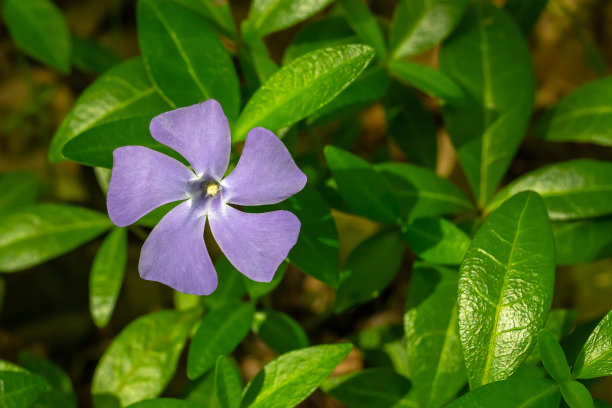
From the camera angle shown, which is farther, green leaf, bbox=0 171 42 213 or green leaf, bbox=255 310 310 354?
green leaf, bbox=0 171 42 213

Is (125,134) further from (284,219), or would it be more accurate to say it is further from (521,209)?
(521,209)

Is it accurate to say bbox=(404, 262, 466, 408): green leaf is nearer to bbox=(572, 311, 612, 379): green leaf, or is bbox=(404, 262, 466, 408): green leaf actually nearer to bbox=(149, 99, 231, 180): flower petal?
bbox=(572, 311, 612, 379): green leaf

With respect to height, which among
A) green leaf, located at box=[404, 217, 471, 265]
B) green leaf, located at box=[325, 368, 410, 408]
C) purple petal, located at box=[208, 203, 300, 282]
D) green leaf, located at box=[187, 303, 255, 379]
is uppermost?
purple petal, located at box=[208, 203, 300, 282]

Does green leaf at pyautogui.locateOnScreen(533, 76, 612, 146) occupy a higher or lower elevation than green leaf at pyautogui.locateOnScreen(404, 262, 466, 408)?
higher

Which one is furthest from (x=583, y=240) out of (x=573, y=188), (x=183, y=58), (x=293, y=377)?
(x=183, y=58)

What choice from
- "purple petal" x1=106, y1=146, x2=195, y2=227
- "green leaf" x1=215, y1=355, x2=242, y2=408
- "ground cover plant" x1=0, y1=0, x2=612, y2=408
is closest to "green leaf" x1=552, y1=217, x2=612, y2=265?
"ground cover plant" x1=0, y1=0, x2=612, y2=408

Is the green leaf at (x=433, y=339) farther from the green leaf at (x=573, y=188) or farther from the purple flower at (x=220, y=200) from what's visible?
the purple flower at (x=220, y=200)

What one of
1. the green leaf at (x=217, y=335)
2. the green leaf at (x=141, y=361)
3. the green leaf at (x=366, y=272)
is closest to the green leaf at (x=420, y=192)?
the green leaf at (x=366, y=272)

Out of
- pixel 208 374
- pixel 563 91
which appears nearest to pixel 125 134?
pixel 208 374
